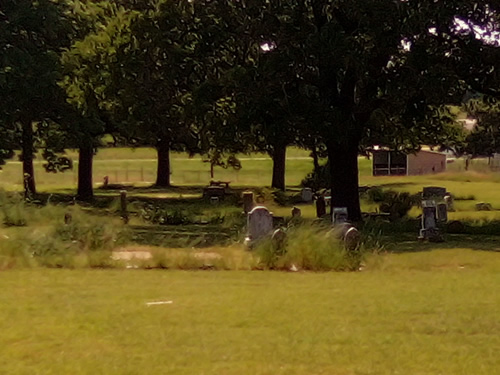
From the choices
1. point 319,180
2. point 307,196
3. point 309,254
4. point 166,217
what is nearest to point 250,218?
point 309,254

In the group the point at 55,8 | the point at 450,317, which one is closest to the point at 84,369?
the point at 450,317

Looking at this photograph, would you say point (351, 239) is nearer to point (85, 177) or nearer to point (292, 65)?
point (292, 65)

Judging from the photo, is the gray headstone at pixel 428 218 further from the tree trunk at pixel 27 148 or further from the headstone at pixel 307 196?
the tree trunk at pixel 27 148

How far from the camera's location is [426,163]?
251 feet

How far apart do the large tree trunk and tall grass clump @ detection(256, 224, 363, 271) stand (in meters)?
12.0

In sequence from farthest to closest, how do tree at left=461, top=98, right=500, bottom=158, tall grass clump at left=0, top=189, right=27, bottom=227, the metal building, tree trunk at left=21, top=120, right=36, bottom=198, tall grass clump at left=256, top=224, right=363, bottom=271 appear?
the metal building → tree at left=461, top=98, right=500, bottom=158 → tree trunk at left=21, top=120, right=36, bottom=198 → tall grass clump at left=0, top=189, right=27, bottom=227 → tall grass clump at left=256, top=224, right=363, bottom=271

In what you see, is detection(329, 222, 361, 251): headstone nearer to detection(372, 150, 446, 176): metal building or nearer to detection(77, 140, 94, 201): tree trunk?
detection(77, 140, 94, 201): tree trunk

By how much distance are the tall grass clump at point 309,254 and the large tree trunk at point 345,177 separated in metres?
12.0

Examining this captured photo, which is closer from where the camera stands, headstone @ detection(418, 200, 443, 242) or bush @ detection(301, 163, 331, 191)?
headstone @ detection(418, 200, 443, 242)

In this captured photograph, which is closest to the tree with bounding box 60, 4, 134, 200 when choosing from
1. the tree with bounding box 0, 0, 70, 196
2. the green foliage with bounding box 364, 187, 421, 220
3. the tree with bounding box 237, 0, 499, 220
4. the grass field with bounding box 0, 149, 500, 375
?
the tree with bounding box 0, 0, 70, 196

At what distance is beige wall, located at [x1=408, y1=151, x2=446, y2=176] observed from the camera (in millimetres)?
75250

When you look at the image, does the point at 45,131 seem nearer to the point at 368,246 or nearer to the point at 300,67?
the point at 300,67

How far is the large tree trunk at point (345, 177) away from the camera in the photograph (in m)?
27.1

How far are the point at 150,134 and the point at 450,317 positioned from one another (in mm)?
26913
